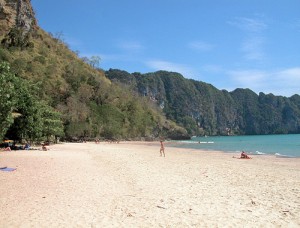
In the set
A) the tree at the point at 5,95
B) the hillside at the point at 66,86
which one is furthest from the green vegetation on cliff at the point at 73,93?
the tree at the point at 5,95

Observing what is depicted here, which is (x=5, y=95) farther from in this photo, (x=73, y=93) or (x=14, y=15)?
(x=14, y=15)

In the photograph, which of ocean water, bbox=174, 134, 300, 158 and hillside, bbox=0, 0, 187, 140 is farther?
hillside, bbox=0, 0, 187, 140

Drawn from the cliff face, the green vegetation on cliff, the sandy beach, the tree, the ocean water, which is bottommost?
the sandy beach

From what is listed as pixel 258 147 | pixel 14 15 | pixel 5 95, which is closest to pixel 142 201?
pixel 5 95

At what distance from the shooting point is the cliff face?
337 ft

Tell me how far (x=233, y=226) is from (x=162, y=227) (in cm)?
178

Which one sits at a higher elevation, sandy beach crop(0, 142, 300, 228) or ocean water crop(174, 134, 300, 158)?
ocean water crop(174, 134, 300, 158)

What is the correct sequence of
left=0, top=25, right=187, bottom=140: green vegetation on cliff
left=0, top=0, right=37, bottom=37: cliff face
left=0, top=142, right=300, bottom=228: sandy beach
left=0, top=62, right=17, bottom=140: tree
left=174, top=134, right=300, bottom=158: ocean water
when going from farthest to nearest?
left=0, top=0, right=37, bottom=37: cliff face, left=0, top=25, right=187, bottom=140: green vegetation on cliff, left=174, top=134, right=300, bottom=158: ocean water, left=0, top=62, right=17, bottom=140: tree, left=0, top=142, right=300, bottom=228: sandy beach

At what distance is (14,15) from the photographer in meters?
105

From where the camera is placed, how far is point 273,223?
8.59 m

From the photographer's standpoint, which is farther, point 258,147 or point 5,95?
point 258,147

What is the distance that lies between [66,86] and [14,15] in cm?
2841

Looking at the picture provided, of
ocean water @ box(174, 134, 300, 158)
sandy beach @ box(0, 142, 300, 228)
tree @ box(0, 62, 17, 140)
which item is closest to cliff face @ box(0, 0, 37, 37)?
ocean water @ box(174, 134, 300, 158)

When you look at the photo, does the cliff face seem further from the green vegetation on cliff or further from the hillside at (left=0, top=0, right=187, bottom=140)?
the green vegetation on cliff
